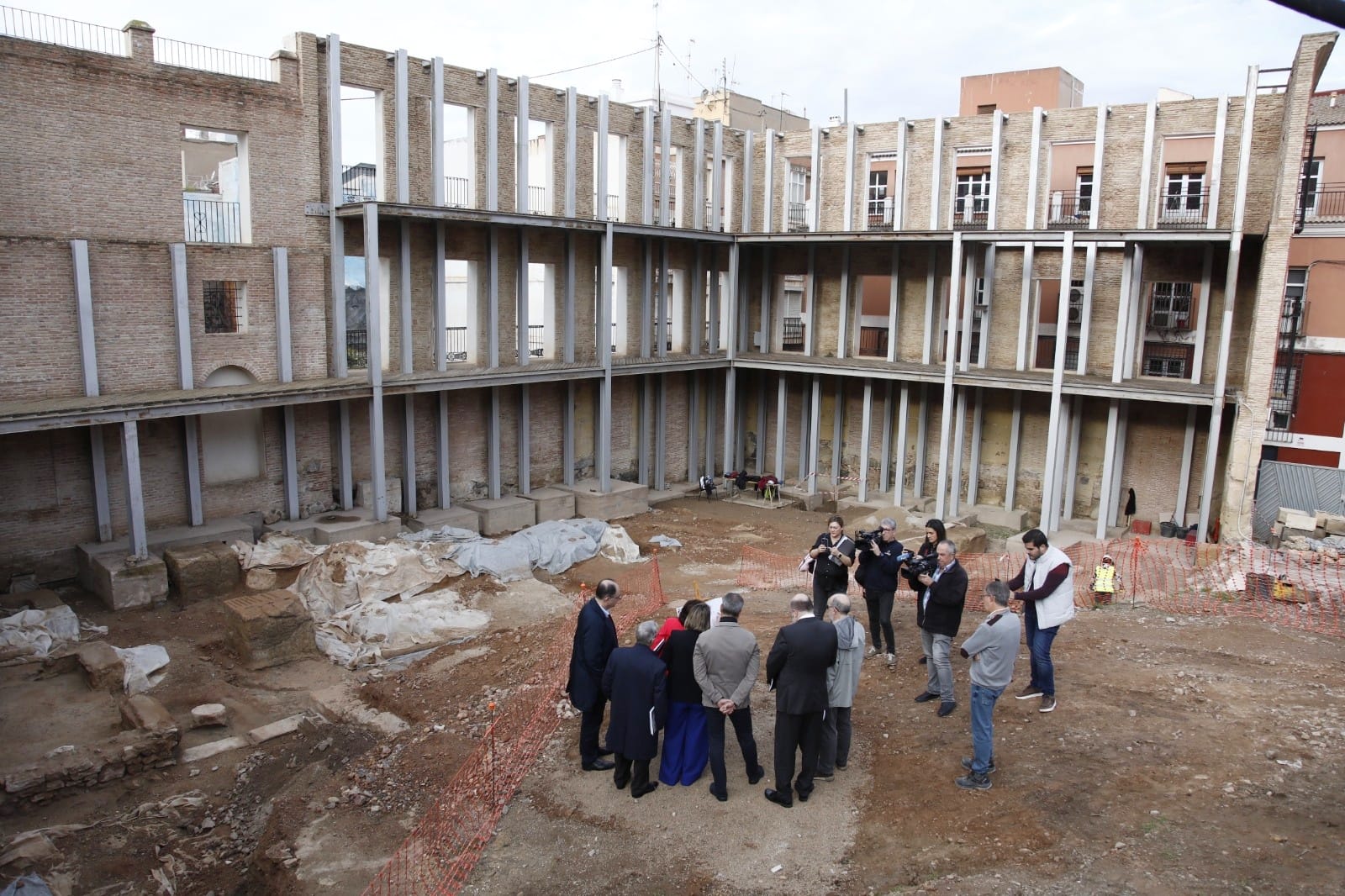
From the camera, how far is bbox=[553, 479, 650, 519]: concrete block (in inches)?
848

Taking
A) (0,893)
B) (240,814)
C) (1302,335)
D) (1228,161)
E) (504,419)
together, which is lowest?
(240,814)

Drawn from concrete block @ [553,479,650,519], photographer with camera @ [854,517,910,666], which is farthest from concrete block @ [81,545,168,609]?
photographer with camera @ [854,517,910,666]

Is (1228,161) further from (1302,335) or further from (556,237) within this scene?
(556,237)

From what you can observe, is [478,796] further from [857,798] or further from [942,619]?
[942,619]

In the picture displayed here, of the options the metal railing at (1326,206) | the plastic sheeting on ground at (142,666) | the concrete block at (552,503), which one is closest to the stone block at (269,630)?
the plastic sheeting on ground at (142,666)

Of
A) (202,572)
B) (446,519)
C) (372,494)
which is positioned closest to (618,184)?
(446,519)

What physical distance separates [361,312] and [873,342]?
755 inches

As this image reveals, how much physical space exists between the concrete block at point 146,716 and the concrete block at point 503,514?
9.54 meters

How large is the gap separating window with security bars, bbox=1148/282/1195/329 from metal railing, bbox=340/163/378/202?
17100mm

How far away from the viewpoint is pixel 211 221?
16750mm

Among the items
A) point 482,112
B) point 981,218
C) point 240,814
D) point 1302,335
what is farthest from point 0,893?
point 1302,335

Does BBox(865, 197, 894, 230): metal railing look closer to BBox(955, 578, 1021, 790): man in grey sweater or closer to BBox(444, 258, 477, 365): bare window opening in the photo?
BBox(444, 258, 477, 365): bare window opening

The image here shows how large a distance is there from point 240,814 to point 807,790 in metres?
5.44

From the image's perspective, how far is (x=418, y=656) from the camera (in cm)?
1308
